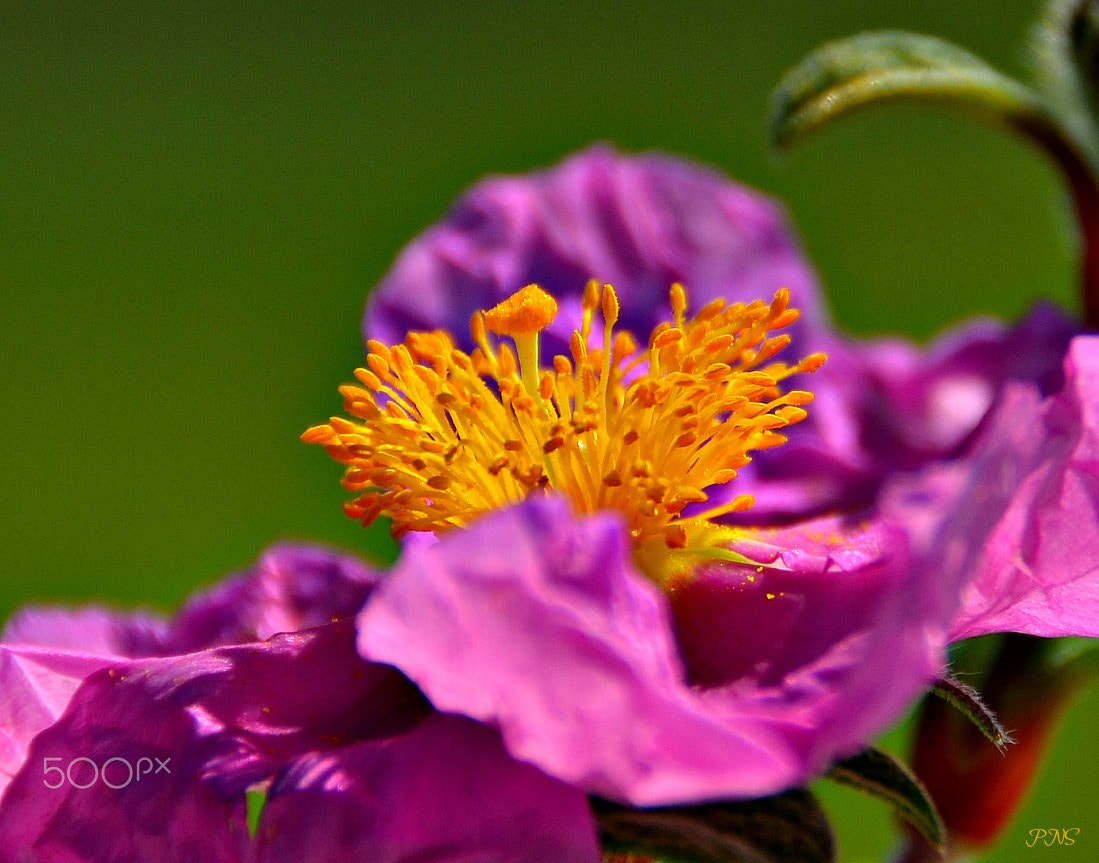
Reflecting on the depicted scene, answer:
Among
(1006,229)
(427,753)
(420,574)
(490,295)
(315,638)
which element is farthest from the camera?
(1006,229)

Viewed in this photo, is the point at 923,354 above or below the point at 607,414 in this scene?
below

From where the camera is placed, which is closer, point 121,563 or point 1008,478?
point 1008,478

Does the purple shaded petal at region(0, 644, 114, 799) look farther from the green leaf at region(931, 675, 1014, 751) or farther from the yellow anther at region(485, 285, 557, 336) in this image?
the green leaf at region(931, 675, 1014, 751)

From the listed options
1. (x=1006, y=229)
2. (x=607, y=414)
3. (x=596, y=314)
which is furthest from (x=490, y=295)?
(x=1006, y=229)

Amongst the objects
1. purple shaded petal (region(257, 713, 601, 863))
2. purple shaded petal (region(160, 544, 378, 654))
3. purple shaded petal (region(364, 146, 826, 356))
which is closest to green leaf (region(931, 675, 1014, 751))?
purple shaded petal (region(257, 713, 601, 863))

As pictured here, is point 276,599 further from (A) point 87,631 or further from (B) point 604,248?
(B) point 604,248

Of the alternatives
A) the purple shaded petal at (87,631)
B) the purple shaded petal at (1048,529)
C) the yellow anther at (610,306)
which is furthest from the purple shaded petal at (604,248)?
the purple shaded petal at (1048,529)

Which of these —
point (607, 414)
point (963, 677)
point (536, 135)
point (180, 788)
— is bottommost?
point (536, 135)

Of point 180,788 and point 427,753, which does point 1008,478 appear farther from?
point 180,788

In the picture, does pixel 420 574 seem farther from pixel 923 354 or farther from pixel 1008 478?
pixel 923 354

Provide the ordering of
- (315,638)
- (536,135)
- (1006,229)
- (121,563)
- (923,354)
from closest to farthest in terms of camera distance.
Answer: (315,638)
(923,354)
(121,563)
(1006,229)
(536,135)
